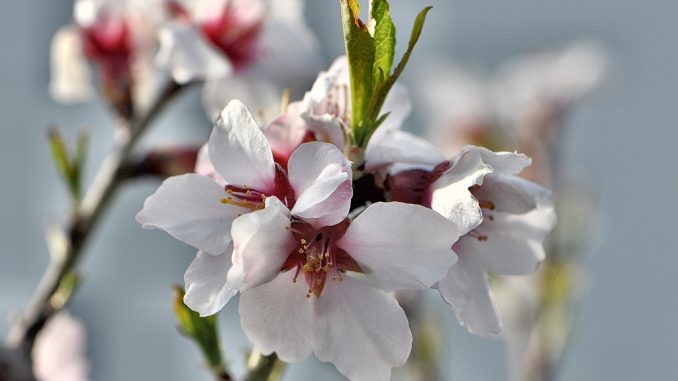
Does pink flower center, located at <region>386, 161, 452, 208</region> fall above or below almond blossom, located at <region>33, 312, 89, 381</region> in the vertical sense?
above

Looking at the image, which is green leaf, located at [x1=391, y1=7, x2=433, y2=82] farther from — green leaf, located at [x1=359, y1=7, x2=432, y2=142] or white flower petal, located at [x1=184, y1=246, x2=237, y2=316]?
white flower petal, located at [x1=184, y1=246, x2=237, y2=316]

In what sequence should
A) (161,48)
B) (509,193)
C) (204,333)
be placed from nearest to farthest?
(509,193) < (204,333) < (161,48)

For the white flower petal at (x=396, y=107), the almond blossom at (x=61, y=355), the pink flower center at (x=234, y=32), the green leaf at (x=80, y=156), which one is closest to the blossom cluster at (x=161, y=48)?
the pink flower center at (x=234, y=32)

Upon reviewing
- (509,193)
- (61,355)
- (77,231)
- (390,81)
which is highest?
(390,81)

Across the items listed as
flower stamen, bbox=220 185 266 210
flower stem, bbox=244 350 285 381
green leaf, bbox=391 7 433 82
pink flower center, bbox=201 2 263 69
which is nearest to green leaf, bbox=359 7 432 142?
green leaf, bbox=391 7 433 82

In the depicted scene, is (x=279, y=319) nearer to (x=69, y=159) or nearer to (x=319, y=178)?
(x=319, y=178)

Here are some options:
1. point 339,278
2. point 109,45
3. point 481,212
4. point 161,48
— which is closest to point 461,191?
point 481,212

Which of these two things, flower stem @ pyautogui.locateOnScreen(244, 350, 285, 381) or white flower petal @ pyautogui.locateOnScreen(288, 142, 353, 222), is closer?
white flower petal @ pyautogui.locateOnScreen(288, 142, 353, 222)

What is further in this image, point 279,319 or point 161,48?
point 161,48
